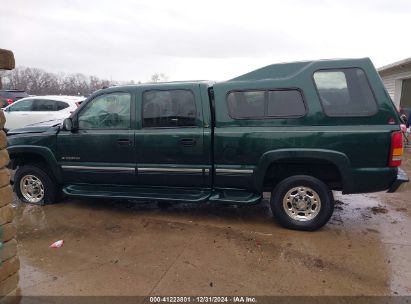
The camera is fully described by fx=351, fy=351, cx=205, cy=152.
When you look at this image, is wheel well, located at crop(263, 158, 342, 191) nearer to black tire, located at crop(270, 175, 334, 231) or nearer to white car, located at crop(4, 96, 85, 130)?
black tire, located at crop(270, 175, 334, 231)

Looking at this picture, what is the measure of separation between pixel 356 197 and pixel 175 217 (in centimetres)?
311

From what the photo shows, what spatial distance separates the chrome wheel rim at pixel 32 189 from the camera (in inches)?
215

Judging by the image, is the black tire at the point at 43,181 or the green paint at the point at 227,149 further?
the black tire at the point at 43,181

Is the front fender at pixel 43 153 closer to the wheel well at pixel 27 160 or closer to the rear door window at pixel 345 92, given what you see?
the wheel well at pixel 27 160

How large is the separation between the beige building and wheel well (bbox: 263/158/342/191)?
1094cm

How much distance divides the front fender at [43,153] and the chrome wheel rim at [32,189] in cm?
38

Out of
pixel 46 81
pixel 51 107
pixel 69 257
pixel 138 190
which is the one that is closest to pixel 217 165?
pixel 138 190

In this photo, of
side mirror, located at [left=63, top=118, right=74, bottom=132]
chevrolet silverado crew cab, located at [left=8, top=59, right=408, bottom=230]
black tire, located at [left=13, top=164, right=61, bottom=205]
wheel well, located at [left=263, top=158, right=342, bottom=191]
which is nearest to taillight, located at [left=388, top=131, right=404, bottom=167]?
chevrolet silverado crew cab, located at [left=8, top=59, right=408, bottom=230]

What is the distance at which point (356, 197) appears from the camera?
5.90 meters

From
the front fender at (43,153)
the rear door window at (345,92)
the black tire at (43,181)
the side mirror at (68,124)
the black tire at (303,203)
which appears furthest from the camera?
the black tire at (43,181)

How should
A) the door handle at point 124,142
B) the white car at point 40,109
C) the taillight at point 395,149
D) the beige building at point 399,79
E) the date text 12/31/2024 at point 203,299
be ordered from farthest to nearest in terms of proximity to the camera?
the beige building at point 399,79 < the white car at point 40,109 < the door handle at point 124,142 < the taillight at point 395,149 < the date text 12/31/2024 at point 203,299

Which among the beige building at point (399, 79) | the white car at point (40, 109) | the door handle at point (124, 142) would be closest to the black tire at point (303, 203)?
the door handle at point (124, 142)

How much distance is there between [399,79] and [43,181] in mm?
15870

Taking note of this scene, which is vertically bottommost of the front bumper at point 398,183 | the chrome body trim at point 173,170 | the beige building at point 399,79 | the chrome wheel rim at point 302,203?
the chrome wheel rim at point 302,203
